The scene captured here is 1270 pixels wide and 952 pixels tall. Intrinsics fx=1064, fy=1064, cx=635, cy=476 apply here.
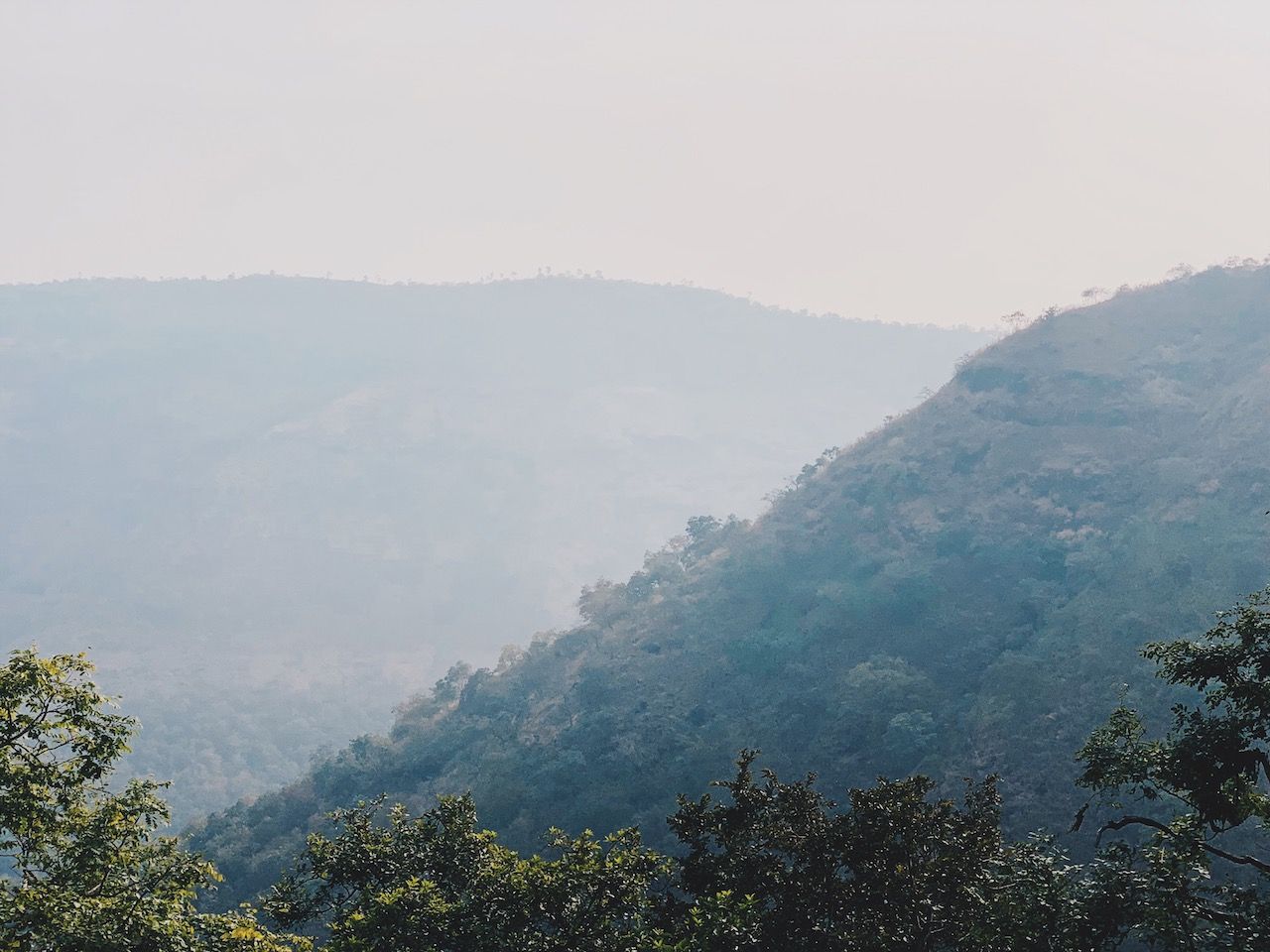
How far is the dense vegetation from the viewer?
15.1 m

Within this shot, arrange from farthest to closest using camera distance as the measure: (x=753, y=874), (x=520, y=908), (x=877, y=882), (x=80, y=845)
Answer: (x=753, y=874)
(x=520, y=908)
(x=877, y=882)
(x=80, y=845)

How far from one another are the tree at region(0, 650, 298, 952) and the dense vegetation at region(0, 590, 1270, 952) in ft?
0.13

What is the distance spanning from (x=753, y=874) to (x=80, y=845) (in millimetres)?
11774

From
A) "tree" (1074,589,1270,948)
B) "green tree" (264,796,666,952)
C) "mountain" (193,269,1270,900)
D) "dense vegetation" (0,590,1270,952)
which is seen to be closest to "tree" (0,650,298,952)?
→ "dense vegetation" (0,590,1270,952)

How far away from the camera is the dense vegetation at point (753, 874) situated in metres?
15.1

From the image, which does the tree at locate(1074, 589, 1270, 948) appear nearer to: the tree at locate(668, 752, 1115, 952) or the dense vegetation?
the dense vegetation

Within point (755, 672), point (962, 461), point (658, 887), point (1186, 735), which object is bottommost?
point (658, 887)

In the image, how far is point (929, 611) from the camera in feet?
275

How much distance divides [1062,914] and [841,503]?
8753 cm

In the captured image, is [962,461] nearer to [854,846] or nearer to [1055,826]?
[1055,826]

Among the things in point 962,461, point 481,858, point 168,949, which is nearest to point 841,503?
point 962,461

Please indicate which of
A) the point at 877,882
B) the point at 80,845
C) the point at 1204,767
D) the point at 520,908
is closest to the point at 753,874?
the point at 877,882

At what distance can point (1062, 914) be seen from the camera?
16.3 meters

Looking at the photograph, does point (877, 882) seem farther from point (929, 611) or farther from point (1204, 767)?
point (929, 611)
